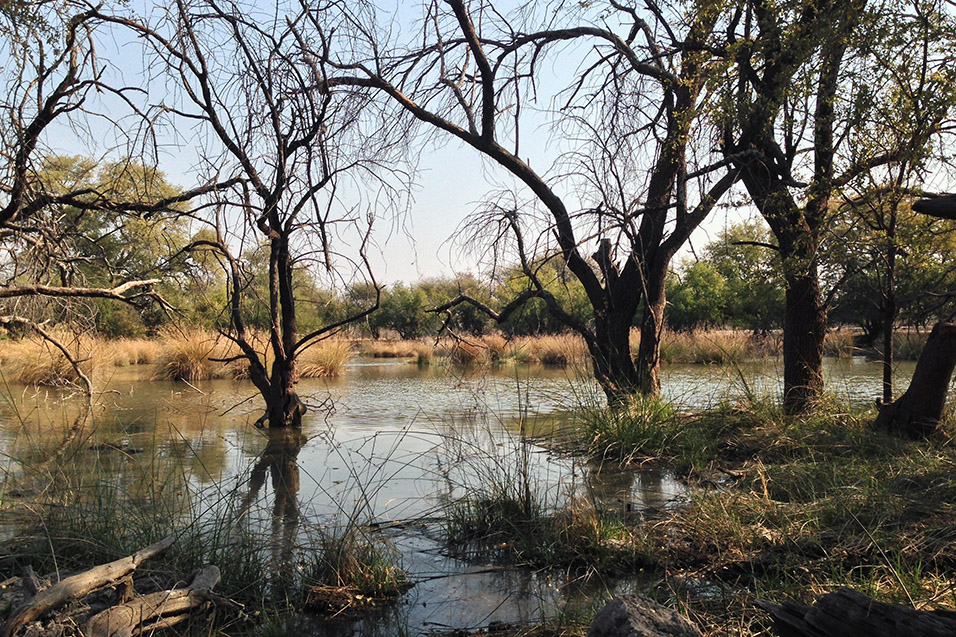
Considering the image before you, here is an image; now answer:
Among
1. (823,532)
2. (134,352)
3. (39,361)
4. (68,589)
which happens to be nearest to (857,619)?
(823,532)

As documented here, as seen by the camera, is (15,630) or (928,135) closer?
(15,630)

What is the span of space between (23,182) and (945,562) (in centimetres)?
659

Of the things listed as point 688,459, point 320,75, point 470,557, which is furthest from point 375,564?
point 320,75

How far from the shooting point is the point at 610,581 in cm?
332

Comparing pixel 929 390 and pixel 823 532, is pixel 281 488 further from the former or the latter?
pixel 929 390

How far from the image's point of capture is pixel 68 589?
233cm

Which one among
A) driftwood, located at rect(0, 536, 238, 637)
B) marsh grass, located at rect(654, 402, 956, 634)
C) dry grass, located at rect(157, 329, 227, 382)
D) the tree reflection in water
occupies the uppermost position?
dry grass, located at rect(157, 329, 227, 382)

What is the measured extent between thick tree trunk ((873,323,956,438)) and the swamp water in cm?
164

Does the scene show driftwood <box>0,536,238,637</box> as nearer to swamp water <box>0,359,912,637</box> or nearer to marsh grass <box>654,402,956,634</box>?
swamp water <box>0,359,912,637</box>

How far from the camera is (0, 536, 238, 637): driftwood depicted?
2.25 meters

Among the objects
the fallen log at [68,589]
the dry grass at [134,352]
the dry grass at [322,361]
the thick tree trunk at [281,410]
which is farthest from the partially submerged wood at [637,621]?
the dry grass at [134,352]

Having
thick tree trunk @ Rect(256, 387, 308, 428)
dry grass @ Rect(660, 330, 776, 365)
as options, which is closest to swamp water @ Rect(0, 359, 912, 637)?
thick tree trunk @ Rect(256, 387, 308, 428)

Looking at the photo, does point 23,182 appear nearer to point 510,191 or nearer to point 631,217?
point 510,191

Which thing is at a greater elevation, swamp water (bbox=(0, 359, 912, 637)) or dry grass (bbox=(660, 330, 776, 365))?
dry grass (bbox=(660, 330, 776, 365))
